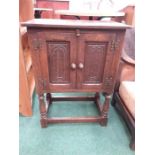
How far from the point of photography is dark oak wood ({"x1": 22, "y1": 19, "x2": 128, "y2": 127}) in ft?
3.36

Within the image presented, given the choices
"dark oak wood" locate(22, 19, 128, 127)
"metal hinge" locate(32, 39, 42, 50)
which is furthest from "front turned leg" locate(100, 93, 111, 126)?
"metal hinge" locate(32, 39, 42, 50)

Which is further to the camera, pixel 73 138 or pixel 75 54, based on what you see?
pixel 73 138

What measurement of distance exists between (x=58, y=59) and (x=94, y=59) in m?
0.27

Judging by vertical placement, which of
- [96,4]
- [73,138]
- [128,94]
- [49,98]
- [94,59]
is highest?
[96,4]

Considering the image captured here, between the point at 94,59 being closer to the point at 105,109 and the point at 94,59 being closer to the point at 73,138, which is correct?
the point at 105,109

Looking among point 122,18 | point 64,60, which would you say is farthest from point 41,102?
point 122,18

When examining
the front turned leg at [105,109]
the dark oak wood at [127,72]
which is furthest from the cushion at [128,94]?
the front turned leg at [105,109]

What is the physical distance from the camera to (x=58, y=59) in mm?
1133

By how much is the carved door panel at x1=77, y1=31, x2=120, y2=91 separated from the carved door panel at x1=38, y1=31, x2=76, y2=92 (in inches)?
2.5

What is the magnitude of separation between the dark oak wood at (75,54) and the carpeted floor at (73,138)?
336mm

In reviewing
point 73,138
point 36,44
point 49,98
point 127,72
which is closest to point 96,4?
point 127,72

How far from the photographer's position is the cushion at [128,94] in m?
1.30

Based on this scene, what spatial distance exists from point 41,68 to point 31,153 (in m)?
0.70
